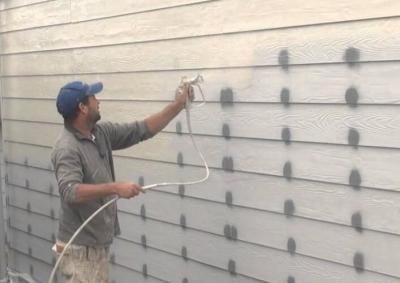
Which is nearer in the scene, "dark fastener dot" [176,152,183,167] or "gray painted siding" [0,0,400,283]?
"gray painted siding" [0,0,400,283]

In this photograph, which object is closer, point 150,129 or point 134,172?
point 150,129

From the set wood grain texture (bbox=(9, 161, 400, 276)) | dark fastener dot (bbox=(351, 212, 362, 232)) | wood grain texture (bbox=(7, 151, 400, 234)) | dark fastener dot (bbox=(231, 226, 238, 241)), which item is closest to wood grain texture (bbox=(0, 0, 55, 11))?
wood grain texture (bbox=(7, 151, 400, 234))

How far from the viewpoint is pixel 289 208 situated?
3.48 meters

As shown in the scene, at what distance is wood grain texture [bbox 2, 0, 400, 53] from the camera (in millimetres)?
3115

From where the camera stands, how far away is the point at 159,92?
4336 millimetres

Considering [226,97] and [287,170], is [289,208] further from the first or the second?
[226,97]

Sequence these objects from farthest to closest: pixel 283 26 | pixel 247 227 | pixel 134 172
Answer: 1. pixel 134 172
2. pixel 247 227
3. pixel 283 26

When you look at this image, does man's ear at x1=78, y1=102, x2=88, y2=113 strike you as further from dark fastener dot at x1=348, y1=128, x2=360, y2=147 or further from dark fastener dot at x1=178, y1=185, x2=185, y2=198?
dark fastener dot at x1=348, y1=128, x2=360, y2=147

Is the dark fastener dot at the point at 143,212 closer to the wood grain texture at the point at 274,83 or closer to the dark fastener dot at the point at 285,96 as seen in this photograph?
the wood grain texture at the point at 274,83

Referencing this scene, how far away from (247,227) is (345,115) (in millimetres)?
994

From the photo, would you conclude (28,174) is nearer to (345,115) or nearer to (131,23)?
(131,23)

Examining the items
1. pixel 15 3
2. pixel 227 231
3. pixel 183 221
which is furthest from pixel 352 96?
pixel 15 3

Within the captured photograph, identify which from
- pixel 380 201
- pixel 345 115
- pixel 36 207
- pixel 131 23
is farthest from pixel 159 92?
pixel 36 207

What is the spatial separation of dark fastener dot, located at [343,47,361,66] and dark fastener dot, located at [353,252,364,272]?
3.05 feet
